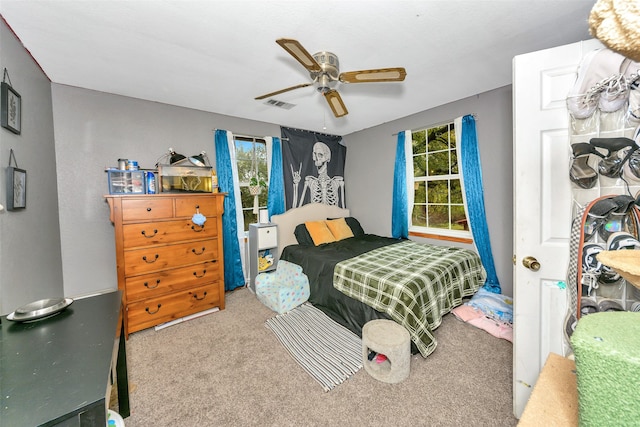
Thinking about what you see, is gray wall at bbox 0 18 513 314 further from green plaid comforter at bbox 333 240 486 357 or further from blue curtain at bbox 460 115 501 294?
green plaid comforter at bbox 333 240 486 357

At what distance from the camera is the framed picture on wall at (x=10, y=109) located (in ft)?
4.65

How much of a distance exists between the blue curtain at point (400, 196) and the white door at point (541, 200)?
234 cm

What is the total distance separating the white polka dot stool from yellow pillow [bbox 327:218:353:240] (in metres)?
1.94

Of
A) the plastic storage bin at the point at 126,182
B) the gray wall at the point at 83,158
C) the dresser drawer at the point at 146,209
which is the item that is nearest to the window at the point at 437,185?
the gray wall at the point at 83,158

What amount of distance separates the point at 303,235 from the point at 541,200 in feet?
8.91

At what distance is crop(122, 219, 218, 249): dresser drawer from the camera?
2.23 meters

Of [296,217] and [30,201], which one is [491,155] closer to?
[296,217]

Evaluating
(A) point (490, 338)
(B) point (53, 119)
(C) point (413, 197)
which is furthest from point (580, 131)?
(B) point (53, 119)

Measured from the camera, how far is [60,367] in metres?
0.79

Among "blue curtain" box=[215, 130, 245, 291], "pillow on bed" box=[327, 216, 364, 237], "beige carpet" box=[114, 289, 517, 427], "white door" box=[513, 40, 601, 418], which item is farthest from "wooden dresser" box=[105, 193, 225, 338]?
"white door" box=[513, 40, 601, 418]

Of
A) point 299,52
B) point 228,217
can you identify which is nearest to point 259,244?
point 228,217

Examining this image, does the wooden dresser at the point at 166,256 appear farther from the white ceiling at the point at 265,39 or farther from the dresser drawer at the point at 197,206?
the white ceiling at the point at 265,39

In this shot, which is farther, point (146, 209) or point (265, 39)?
point (146, 209)

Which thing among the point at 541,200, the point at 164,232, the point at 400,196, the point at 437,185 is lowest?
the point at 164,232
